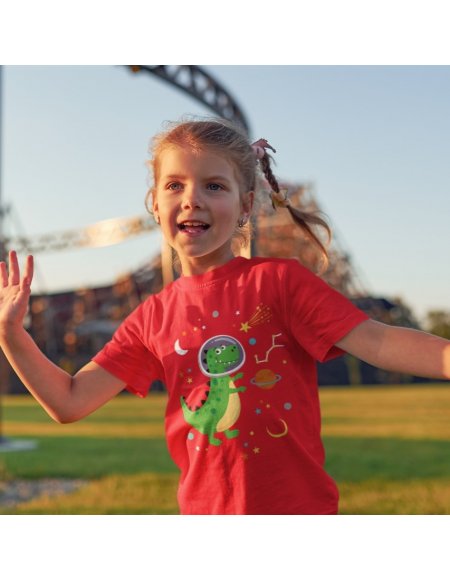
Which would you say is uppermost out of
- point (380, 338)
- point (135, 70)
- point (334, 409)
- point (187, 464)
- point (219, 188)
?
point (135, 70)

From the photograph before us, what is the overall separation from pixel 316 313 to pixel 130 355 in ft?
1.47

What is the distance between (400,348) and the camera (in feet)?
4.54

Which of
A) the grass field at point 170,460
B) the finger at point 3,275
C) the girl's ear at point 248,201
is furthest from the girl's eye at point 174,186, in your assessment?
the grass field at point 170,460

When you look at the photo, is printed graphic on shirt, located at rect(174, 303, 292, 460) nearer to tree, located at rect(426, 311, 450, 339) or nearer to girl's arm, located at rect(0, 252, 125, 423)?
girl's arm, located at rect(0, 252, 125, 423)

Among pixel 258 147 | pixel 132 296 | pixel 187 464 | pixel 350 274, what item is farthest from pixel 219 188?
pixel 132 296

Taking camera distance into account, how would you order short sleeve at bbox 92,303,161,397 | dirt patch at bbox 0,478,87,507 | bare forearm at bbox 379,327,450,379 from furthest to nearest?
dirt patch at bbox 0,478,87,507 < short sleeve at bbox 92,303,161,397 < bare forearm at bbox 379,327,450,379

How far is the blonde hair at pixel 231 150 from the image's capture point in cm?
159

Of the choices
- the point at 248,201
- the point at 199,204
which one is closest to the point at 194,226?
the point at 199,204

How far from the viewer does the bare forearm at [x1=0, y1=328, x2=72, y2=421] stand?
1.54 meters

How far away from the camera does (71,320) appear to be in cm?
1340

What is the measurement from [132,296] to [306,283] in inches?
478

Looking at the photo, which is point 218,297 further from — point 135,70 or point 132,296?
point 132,296

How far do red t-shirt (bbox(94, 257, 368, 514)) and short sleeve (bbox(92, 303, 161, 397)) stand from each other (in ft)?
0.35

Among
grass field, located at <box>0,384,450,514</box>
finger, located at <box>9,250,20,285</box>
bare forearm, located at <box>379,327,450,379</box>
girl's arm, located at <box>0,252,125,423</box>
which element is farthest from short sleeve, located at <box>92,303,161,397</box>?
grass field, located at <box>0,384,450,514</box>
